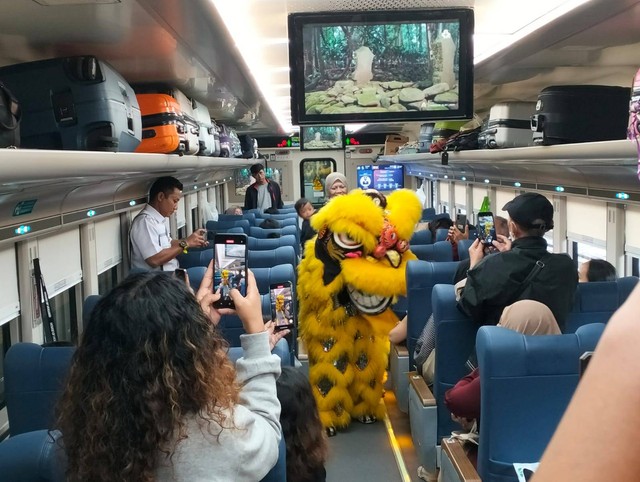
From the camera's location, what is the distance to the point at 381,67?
4152 mm

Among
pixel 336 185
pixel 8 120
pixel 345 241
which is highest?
pixel 8 120

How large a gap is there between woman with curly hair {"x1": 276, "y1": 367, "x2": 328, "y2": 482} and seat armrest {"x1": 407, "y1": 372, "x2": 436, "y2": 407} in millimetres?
1589

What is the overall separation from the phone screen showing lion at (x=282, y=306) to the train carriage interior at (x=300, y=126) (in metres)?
0.85

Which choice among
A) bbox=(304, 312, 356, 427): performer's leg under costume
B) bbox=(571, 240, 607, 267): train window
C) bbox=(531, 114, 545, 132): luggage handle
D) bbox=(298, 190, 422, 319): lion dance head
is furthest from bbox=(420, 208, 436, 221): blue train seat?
bbox=(531, 114, 545, 132): luggage handle

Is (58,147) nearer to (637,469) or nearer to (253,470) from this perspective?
(253,470)

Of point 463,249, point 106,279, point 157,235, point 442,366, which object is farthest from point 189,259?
point 442,366

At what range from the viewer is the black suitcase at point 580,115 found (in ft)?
13.8

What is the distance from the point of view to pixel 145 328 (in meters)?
1.56

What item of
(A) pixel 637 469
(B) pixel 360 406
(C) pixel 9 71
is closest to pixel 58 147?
(C) pixel 9 71

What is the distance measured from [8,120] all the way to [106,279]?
12.1 feet

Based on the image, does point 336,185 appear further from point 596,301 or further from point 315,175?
point 315,175

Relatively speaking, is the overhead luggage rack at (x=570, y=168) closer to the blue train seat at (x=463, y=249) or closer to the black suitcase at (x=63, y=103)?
the blue train seat at (x=463, y=249)

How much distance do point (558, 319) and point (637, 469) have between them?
3.25 m

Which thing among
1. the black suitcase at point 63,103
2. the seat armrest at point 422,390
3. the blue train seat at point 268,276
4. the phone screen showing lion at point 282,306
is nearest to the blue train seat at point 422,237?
the blue train seat at point 268,276
